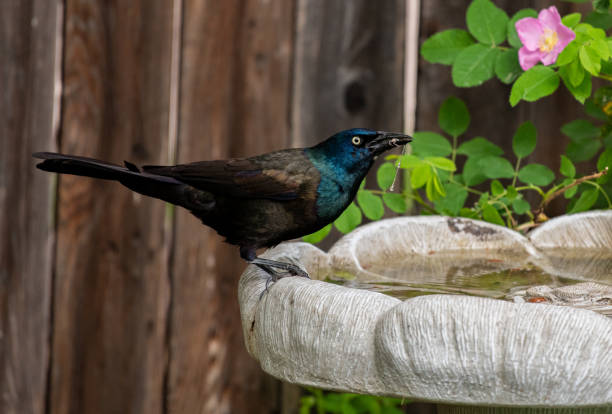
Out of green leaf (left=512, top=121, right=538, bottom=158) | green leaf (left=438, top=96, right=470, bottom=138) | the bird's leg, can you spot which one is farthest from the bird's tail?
green leaf (left=512, top=121, right=538, bottom=158)

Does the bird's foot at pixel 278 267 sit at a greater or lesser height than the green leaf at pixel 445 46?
lesser

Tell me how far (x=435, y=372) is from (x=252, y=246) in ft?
2.25

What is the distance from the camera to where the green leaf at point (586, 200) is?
1.85 m

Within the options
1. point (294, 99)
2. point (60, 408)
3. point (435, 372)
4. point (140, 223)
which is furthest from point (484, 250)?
point (60, 408)

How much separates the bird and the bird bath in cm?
10

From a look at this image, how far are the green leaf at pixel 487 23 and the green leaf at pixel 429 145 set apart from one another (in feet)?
0.95

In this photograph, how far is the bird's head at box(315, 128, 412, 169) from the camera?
1615mm

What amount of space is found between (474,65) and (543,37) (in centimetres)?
20

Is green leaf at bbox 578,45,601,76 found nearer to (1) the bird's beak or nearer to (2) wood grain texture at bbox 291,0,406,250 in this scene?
(1) the bird's beak

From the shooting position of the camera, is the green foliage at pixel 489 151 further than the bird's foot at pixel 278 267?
Yes

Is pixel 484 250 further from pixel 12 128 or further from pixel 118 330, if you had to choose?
pixel 12 128

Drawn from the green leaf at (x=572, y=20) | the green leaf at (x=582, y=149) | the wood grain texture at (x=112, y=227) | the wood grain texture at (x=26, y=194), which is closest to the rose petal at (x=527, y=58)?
the green leaf at (x=572, y=20)

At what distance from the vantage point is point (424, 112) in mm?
2383

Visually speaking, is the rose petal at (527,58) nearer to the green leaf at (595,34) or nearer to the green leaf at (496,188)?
the green leaf at (595,34)
